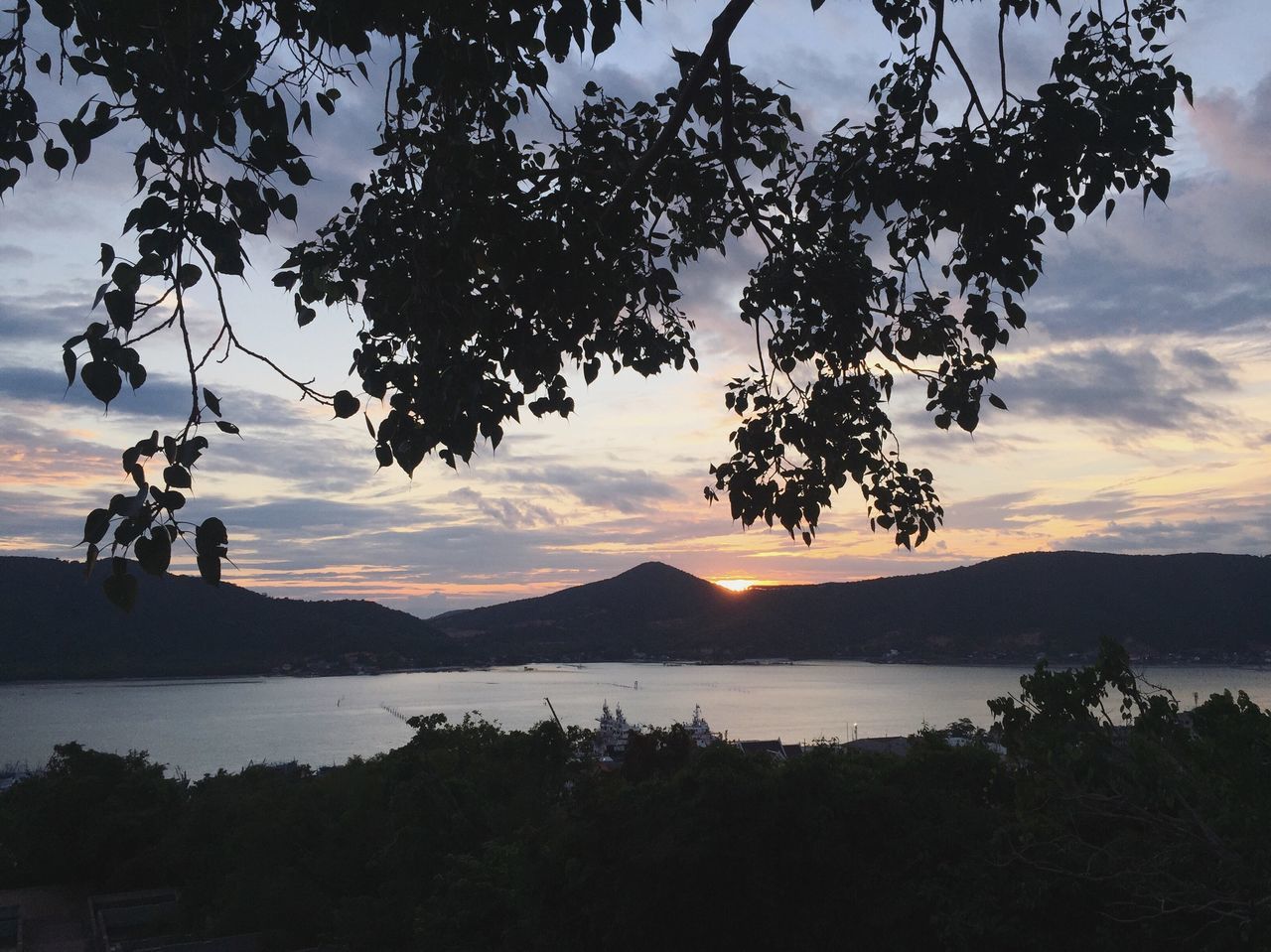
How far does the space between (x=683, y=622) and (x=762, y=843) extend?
91.6 metres

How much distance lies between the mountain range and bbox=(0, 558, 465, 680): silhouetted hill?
0.42ft

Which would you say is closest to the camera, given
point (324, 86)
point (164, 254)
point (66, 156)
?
point (164, 254)

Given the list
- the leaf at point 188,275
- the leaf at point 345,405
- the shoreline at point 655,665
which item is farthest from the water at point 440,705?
the leaf at point 188,275

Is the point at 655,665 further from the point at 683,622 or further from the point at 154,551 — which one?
the point at 154,551

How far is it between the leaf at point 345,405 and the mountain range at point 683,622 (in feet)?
126

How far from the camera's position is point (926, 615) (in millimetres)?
77750

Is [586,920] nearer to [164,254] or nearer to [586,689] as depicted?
[164,254]

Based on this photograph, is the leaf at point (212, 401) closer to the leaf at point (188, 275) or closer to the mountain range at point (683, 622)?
the leaf at point (188, 275)

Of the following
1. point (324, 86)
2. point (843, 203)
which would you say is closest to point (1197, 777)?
point (843, 203)

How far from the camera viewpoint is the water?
2058 inches

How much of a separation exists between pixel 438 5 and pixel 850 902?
8.24 m

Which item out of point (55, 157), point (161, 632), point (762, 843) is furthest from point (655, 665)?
point (55, 157)

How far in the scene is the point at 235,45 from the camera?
191 centimetres

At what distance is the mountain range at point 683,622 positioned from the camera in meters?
57.5
